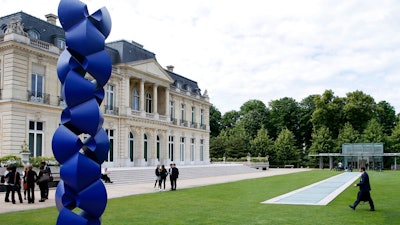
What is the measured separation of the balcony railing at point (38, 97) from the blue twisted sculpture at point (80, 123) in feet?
Answer: 82.1

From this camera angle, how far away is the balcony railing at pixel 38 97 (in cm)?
2936

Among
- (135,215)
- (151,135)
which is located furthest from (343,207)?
(151,135)

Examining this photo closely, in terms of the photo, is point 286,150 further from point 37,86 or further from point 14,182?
point 14,182

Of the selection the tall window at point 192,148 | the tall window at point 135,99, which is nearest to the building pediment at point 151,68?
the tall window at point 135,99

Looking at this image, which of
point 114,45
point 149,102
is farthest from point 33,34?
point 149,102

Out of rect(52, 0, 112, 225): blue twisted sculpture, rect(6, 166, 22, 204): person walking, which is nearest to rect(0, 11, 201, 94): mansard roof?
rect(6, 166, 22, 204): person walking

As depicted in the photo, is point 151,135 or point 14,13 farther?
point 151,135

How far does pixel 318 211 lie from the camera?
13.5 m

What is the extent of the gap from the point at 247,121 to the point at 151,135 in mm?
44137

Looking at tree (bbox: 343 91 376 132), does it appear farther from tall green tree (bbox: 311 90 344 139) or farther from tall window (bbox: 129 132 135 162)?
tall window (bbox: 129 132 135 162)

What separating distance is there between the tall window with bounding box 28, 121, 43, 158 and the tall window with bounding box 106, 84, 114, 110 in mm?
8296

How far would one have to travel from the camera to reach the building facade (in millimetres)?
28141

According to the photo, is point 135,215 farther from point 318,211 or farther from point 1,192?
point 1,192

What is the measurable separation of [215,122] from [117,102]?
2045 inches
